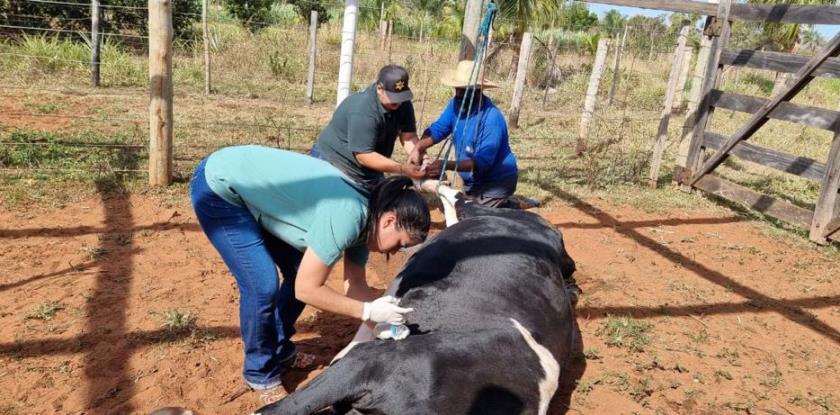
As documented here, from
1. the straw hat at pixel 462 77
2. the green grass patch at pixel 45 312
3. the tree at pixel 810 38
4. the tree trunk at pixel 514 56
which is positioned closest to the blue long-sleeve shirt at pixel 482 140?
the straw hat at pixel 462 77

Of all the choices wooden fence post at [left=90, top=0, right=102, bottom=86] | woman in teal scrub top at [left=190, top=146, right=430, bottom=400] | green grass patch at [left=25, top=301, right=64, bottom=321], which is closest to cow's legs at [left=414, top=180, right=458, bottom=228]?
woman in teal scrub top at [left=190, top=146, right=430, bottom=400]

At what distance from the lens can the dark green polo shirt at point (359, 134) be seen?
137 inches

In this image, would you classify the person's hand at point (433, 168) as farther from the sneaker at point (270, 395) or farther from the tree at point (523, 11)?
the tree at point (523, 11)

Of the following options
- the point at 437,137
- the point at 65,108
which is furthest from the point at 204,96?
the point at 437,137

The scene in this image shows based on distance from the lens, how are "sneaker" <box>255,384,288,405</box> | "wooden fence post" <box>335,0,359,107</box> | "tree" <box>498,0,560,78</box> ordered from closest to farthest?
"sneaker" <box>255,384,288,405</box>
"wooden fence post" <box>335,0,359,107</box>
"tree" <box>498,0,560,78</box>

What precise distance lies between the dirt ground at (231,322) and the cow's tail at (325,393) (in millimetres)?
846

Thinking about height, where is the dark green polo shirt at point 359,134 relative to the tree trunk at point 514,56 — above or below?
below

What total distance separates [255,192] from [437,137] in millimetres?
2437

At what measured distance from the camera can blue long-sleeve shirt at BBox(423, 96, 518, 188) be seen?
444 centimetres

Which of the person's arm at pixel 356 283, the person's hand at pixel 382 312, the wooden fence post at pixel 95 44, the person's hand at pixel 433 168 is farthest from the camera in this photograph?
the wooden fence post at pixel 95 44

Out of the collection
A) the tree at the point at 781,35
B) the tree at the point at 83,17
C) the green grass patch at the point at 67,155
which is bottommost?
the green grass patch at the point at 67,155

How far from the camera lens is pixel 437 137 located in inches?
185

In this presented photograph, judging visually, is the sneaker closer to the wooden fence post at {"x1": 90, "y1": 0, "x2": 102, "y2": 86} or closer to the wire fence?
the wire fence

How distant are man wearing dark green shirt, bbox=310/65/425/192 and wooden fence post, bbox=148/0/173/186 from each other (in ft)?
7.95
